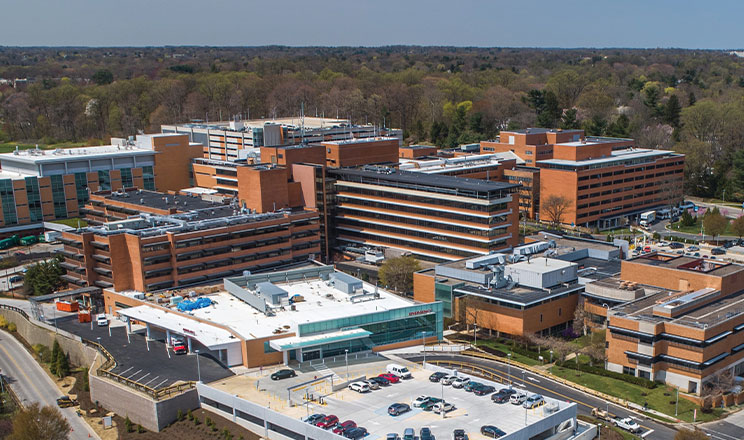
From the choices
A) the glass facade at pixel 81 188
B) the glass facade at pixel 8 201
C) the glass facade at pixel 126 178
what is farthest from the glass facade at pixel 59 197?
the glass facade at pixel 126 178

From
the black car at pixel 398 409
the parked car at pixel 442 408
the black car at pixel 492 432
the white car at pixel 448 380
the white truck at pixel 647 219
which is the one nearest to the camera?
the black car at pixel 492 432

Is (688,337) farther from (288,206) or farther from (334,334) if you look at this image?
(288,206)

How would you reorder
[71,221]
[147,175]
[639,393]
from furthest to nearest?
[147,175] → [71,221] → [639,393]

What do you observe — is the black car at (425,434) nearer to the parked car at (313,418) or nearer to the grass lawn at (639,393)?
the parked car at (313,418)

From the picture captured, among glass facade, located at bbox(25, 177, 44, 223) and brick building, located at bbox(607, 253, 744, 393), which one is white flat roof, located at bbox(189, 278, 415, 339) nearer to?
brick building, located at bbox(607, 253, 744, 393)

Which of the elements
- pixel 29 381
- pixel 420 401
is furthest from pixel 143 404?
pixel 420 401

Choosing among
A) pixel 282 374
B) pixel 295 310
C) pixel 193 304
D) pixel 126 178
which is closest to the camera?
pixel 282 374

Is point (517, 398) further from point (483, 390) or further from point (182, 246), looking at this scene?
point (182, 246)
